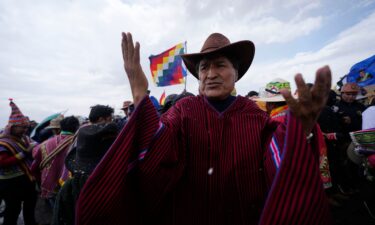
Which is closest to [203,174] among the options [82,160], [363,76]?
[82,160]

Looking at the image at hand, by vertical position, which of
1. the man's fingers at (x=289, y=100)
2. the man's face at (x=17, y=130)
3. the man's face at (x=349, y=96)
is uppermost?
the man's fingers at (x=289, y=100)

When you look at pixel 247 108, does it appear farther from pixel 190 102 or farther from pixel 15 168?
pixel 15 168

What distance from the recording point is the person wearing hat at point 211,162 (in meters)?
0.88

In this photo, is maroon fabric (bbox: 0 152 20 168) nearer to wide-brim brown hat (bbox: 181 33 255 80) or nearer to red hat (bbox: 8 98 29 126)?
red hat (bbox: 8 98 29 126)

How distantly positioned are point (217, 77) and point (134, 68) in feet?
2.23

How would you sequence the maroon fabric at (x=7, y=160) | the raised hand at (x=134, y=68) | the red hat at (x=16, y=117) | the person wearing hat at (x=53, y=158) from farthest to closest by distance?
the red hat at (x=16, y=117) < the maroon fabric at (x=7, y=160) < the person wearing hat at (x=53, y=158) < the raised hand at (x=134, y=68)

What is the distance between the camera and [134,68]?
45.8 inches

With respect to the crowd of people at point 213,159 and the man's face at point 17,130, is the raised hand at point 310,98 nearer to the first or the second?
the crowd of people at point 213,159

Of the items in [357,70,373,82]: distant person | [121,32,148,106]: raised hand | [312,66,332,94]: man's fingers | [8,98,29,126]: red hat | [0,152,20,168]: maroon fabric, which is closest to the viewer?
[312,66,332,94]: man's fingers

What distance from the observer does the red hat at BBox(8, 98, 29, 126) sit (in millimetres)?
3869

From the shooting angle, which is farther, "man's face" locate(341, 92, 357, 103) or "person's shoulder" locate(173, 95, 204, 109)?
"man's face" locate(341, 92, 357, 103)

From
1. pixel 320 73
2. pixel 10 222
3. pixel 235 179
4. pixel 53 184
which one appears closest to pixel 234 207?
pixel 235 179

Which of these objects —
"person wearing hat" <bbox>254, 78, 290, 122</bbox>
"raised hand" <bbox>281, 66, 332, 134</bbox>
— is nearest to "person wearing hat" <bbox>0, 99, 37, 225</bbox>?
"person wearing hat" <bbox>254, 78, 290, 122</bbox>

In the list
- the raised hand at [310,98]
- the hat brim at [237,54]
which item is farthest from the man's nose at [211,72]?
the raised hand at [310,98]
